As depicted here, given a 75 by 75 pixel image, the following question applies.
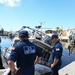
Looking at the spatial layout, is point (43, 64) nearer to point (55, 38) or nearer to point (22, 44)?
point (55, 38)

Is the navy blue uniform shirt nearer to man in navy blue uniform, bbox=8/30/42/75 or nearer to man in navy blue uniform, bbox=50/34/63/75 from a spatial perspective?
man in navy blue uniform, bbox=8/30/42/75

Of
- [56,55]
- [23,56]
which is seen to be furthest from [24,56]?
[56,55]

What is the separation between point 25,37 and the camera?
438 cm

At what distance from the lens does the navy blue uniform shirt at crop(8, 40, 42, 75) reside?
4.20 metres

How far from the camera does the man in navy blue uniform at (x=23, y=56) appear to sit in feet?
13.8

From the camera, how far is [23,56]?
429cm

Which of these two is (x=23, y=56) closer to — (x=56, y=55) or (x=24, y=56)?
(x=24, y=56)

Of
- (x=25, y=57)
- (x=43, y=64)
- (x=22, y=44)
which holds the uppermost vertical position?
(x=22, y=44)

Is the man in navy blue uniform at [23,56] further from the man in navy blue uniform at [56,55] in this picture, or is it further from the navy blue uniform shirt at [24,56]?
the man in navy blue uniform at [56,55]

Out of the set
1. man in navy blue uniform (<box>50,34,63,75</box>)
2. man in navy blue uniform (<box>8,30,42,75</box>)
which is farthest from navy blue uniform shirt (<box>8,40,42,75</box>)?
man in navy blue uniform (<box>50,34,63,75</box>)

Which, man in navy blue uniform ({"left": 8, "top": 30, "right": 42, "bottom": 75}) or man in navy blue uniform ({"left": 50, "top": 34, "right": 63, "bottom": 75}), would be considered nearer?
man in navy blue uniform ({"left": 8, "top": 30, "right": 42, "bottom": 75})

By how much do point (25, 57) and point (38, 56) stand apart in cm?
57

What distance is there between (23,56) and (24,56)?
22mm

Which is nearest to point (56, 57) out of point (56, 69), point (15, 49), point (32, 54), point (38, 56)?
point (56, 69)
